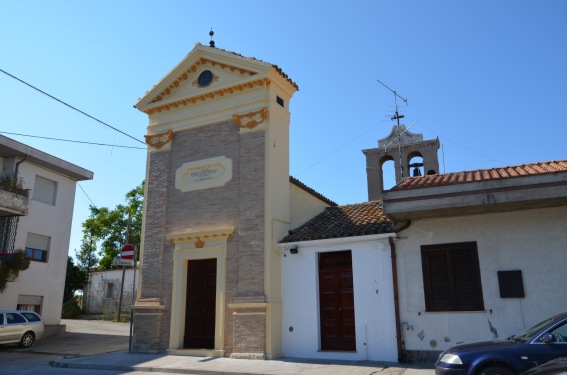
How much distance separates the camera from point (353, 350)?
12.9 m

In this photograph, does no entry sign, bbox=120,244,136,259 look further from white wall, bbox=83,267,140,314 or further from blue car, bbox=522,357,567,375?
white wall, bbox=83,267,140,314

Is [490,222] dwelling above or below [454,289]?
above

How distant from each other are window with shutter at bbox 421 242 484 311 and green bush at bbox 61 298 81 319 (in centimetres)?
2866

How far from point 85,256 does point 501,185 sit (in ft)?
164

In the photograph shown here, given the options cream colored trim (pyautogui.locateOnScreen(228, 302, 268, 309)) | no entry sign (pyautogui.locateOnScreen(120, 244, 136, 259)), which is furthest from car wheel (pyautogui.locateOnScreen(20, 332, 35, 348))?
cream colored trim (pyautogui.locateOnScreen(228, 302, 268, 309))

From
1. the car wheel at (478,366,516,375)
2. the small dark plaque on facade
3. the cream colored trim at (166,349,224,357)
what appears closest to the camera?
the car wheel at (478,366,516,375)

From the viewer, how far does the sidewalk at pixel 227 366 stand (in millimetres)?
10945

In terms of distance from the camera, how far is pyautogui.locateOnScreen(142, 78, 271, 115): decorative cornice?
15.4 m

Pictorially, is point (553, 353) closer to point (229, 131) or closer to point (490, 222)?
point (490, 222)

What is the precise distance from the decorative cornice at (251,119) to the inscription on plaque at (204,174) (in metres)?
1.26

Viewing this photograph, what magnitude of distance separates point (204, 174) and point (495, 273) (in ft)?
30.8

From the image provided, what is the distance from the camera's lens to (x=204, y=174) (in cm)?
1586

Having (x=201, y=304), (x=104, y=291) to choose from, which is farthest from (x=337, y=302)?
(x=104, y=291)

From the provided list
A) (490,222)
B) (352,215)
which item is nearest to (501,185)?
(490,222)
